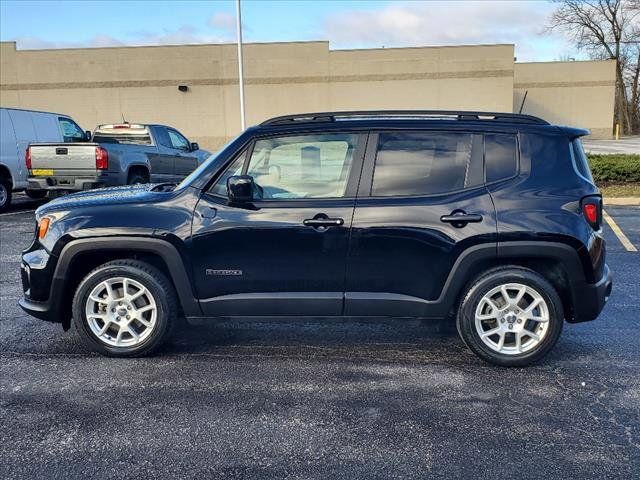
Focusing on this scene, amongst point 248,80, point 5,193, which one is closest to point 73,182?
point 5,193

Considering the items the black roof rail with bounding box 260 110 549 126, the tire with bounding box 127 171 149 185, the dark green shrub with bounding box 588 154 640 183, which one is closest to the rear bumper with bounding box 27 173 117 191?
the tire with bounding box 127 171 149 185

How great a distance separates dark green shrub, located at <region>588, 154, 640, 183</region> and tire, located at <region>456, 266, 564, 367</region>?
11976 mm

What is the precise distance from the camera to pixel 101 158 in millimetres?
11422

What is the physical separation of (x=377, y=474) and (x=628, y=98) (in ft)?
Answer: 210

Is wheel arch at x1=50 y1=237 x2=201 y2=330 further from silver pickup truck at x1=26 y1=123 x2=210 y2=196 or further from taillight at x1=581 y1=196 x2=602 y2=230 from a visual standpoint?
silver pickup truck at x1=26 y1=123 x2=210 y2=196

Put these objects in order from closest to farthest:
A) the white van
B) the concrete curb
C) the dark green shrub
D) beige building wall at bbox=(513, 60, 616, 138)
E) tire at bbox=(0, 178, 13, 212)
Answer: the white van < tire at bbox=(0, 178, 13, 212) < the concrete curb < the dark green shrub < beige building wall at bbox=(513, 60, 616, 138)

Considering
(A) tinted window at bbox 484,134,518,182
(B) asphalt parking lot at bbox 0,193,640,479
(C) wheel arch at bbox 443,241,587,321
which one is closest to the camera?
(B) asphalt parking lot at bbox 0,193,640,479

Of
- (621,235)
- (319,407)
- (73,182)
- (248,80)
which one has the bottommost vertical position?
(319,407)

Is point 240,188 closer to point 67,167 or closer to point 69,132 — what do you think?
point 67,167

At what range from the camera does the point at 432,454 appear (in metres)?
3.08

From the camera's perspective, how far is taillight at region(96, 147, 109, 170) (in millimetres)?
11398

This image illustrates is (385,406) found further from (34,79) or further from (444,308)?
(34,79)

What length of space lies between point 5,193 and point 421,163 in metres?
11.4

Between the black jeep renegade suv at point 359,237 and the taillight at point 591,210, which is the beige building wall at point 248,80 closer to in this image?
the black jeep renegade suv at point 359,237
